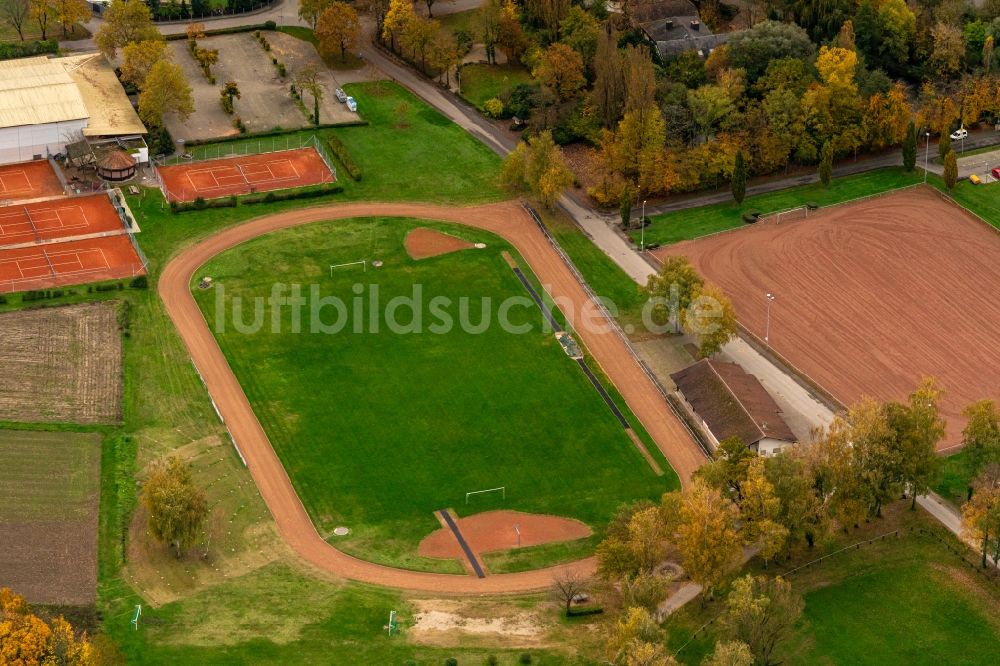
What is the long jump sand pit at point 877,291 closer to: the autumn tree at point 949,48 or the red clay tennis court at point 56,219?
the autumn tree at point 949,48

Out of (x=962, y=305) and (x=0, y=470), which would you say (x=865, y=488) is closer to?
(x=962, y=305)

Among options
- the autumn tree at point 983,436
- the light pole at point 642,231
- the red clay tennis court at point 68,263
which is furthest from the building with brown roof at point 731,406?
the red clay tennis court at point 68,263

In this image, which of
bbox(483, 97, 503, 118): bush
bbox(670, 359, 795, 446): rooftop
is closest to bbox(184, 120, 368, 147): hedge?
bbox(483, 97, 503, 118): bush

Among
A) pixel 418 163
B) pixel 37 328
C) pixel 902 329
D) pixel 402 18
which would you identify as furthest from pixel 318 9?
pixel 902 329

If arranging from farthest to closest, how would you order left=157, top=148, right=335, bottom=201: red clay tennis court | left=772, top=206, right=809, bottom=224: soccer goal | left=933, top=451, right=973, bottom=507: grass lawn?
left=157, top=148, right=335, bottom=201: red clay tennis court
left=772, top=206, right=809, bottom=224: soccer goal
left=933, top=451, right=973, bottom=507: grass lawn

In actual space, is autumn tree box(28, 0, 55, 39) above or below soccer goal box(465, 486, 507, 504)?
above

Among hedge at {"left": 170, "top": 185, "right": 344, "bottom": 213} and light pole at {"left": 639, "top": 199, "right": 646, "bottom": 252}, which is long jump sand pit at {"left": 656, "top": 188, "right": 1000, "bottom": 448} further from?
hedge at {"left": 170, "top": 185, "right": 344, "bottom": 213}
